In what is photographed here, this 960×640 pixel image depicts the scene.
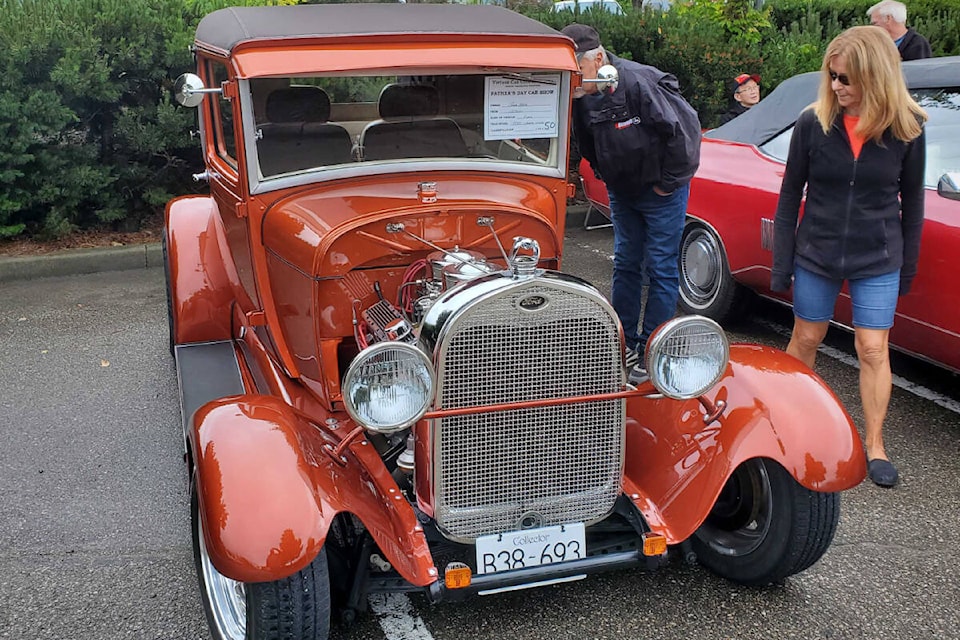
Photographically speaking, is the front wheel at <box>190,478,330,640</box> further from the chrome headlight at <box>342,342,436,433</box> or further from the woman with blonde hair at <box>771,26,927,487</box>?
the woman with blonde hair at <box>771,26,927,487</box>

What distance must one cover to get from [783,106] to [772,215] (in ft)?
2.87

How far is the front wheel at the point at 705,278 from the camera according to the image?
532 cm

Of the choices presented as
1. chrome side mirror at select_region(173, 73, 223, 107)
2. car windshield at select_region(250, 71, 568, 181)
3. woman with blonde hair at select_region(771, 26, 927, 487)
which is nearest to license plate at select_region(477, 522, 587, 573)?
car windshield at select_region(250, 71, 568, 181)

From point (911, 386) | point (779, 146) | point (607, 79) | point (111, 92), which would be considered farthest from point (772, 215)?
point (111, 92)

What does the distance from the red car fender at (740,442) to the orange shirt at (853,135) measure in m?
1.01

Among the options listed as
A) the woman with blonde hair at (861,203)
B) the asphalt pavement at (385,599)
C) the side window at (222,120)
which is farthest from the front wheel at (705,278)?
the side window at (222,120)

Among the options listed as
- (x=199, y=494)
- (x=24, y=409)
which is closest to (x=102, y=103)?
(x=24, y=409)

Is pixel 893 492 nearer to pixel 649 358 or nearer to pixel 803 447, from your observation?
pixel 803 447

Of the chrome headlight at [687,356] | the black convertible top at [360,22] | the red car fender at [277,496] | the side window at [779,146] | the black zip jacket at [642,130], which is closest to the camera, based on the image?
the red car fender at [277,496]

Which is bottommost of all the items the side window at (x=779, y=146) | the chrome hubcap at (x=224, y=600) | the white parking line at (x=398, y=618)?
the white parking line at (x=398, y=618)

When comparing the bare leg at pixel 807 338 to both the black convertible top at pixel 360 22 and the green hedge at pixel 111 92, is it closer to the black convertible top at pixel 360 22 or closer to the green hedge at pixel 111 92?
the black convertible top at pixel 360 22

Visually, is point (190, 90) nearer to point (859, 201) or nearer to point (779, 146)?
point (859, 201)

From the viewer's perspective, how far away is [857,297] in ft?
11.8

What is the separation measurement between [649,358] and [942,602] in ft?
4.52
